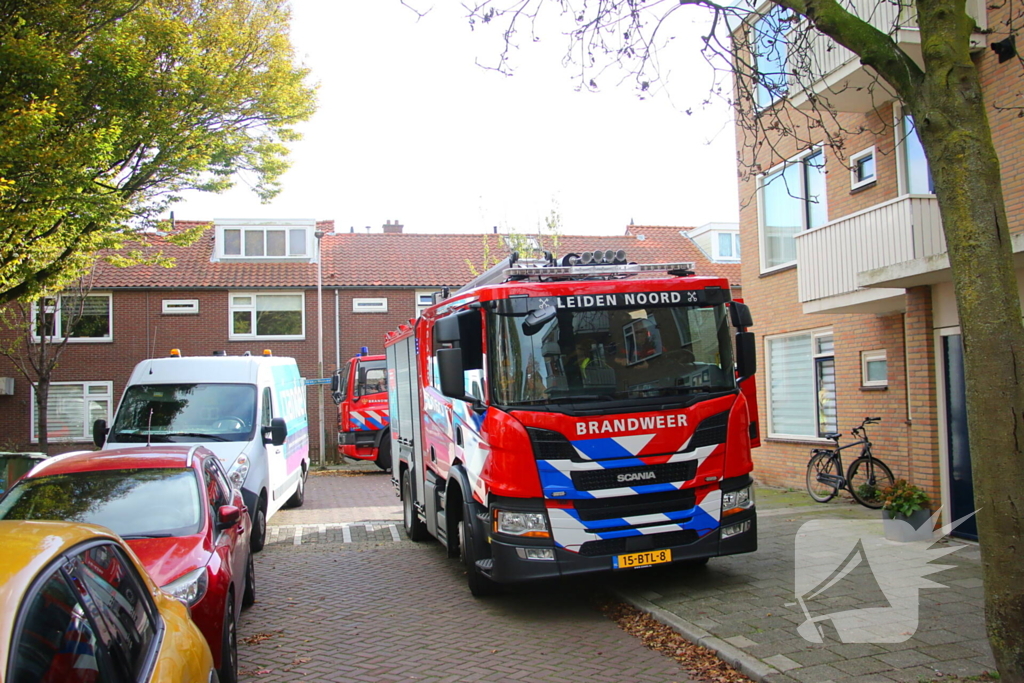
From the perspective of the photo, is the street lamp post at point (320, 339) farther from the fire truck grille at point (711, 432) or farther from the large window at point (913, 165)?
the fire truck grille at point (711, 432)

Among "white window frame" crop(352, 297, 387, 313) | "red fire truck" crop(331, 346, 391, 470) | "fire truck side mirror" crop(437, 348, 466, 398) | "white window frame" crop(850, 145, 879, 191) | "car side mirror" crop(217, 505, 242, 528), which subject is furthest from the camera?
"white window frame" crop(352, 297, 387, 313)

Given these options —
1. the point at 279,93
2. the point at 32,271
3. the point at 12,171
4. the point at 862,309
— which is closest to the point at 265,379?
the point at 12,171

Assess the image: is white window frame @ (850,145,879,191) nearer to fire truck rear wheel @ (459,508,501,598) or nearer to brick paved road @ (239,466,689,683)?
brick paved road @ (239,466,689,683)

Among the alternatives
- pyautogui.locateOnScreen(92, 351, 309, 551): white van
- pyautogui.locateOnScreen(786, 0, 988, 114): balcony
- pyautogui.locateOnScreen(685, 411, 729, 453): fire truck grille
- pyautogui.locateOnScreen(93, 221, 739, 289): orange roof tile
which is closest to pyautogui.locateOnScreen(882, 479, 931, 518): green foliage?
pyautogui.locateOnScreen(685, 411, 729, 453): fire truck grille

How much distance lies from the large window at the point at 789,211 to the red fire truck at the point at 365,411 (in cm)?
1010

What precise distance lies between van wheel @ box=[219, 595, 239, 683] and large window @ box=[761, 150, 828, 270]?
1094cm

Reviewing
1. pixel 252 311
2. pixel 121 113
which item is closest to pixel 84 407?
pixel 252 311

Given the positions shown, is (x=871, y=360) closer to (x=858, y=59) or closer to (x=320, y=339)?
(x=858, y=59)

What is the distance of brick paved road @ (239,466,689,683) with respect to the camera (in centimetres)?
595

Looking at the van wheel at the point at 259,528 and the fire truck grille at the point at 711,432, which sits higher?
the fire truck grille at the point at 711,432

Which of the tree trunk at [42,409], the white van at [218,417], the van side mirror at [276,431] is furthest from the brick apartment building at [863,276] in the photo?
the tree trunk at [42,409]

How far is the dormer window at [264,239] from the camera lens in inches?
1241

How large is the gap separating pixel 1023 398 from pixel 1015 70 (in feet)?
22.6

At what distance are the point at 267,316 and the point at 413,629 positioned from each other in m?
24.3
